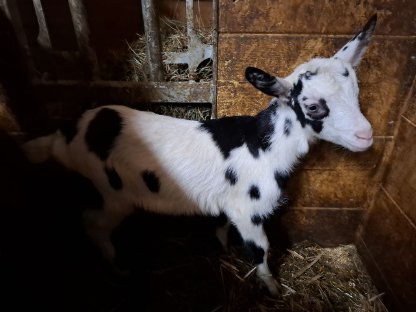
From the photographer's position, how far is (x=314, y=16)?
6.18 ft

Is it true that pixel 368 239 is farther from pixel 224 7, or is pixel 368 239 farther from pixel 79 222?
pixel 79 222

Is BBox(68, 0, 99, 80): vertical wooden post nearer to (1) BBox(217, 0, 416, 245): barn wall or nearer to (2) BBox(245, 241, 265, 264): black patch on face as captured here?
(1) BBox(217, 0, 416, 245): barn wall

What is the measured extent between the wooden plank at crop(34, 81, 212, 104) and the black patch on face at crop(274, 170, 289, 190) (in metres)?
0.70

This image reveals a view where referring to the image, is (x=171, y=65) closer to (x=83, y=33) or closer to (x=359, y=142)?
(x=83, y=33)

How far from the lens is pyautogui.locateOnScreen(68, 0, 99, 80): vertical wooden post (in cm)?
197

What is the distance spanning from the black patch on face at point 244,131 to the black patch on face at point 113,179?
596 mm

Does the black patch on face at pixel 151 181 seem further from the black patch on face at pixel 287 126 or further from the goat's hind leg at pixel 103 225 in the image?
the black patch on face at pixel 287 126

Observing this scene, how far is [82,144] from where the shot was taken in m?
1.88

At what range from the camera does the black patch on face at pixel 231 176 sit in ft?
6.45

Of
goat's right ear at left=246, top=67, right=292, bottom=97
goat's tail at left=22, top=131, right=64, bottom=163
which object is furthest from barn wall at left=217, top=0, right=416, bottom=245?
goat's tail at left=22, top=131, right=64, bottom=163

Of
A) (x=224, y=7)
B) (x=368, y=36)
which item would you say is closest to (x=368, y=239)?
(x=368, y=36)

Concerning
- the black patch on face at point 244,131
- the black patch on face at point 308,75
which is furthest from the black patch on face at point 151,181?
the black patch on face at point 308,75

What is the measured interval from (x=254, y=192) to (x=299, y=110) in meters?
0.58

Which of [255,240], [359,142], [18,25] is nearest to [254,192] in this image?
[255,240]
